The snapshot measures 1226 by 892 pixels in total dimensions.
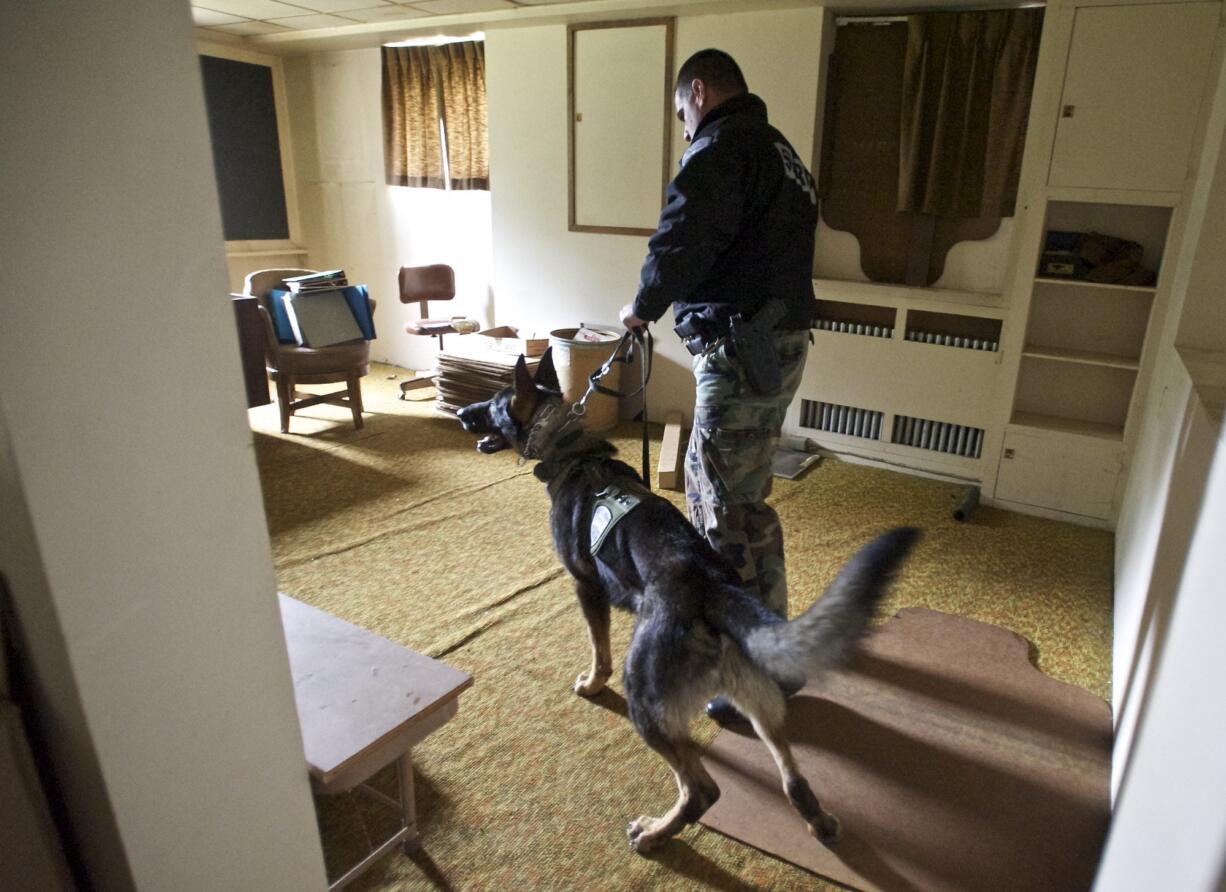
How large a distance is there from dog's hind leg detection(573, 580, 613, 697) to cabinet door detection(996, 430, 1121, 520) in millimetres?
2435

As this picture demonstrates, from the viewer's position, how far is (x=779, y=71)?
3986mm

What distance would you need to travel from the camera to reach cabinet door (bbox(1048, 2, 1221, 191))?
2990 millimetres

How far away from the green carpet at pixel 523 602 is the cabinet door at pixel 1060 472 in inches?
4.8

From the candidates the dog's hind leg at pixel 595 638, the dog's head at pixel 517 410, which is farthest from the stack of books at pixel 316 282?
the dog's hind leg at pixel 595 638

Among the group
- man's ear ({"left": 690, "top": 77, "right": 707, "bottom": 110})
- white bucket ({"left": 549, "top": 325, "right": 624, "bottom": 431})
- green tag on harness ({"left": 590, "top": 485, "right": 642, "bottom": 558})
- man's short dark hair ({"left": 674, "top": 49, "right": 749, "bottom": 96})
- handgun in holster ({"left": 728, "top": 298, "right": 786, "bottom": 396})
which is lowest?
white bucket ({"left": 549, "top": 325, "right": 624, "bottom": 431})

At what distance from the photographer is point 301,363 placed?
14.2ft

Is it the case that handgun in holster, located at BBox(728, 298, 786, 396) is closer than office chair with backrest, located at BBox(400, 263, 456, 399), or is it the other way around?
handgun in holster, located at BBox(728, 298, 786, 396)

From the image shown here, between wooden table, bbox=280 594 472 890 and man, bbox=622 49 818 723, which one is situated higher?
man, bbox=622 49 818 723

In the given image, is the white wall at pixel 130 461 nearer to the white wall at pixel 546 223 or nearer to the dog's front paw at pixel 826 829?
the dog's front paw at pixel 826 829

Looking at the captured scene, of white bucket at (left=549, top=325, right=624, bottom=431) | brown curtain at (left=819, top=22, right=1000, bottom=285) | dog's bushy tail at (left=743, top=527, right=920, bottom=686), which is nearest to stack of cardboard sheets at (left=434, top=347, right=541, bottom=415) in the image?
white bucket at (left=549, top=325, right=624, bottom=431)

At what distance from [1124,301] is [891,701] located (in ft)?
7.99

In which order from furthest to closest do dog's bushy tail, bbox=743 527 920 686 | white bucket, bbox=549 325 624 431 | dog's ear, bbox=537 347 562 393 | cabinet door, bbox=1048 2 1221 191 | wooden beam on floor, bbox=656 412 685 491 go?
white bucket, bbox=549 325 624 431 < wooden beam on floor, bbox=656 412 685 491 < cabinet door, bbox=1048 2 1221 191 < dog's ear, bbox=537 347 562 393 < dog's bushy tail, bbox=743 527 920 686

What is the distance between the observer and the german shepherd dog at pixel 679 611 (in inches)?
50.9

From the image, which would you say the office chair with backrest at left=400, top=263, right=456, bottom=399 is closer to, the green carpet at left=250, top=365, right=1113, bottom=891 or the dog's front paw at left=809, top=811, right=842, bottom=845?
the green carpet at left=250, top=365, right=1113, bottom=891
